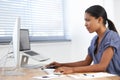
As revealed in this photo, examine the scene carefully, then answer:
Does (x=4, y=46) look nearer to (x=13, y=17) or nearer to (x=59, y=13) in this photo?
(x=13, y=17)

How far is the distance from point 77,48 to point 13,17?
3.49ft

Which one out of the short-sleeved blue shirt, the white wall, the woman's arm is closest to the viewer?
the woman's arm

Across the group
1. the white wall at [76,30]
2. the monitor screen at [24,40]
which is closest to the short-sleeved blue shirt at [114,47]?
the monitor screen at [24,40]

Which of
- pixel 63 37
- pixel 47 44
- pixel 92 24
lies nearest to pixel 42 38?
pixel 47 44

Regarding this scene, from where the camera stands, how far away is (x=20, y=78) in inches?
59.0

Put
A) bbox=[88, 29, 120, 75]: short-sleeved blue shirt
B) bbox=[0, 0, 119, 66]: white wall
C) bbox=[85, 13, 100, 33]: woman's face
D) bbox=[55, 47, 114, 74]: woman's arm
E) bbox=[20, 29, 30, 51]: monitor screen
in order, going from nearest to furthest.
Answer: bbox=[55, 47, 114, 74]: woman's arm < bbox=[88, 29, 120, 75]: short-sleeved blue shirt < bbox=[85, 13, 100, 33]: woman's face < bbox=[20, 29, 30, 51]: monitor screen < bbox=[0, 0, 119, 66]: white wall

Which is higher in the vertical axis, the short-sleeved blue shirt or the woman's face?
the woman's face

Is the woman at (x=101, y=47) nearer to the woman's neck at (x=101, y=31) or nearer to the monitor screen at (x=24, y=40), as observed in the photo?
the woman's neck at (x=101, y=31)

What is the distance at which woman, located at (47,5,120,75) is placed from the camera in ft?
5.51

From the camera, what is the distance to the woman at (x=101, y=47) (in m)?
1.68

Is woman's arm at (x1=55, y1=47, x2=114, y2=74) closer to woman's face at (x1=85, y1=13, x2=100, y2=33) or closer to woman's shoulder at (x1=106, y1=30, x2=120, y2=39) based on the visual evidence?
woman's shoulder at (x1=106, y1=30, x2=120, y2=39)

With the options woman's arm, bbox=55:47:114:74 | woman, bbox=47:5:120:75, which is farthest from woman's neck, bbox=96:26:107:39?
woman's arm, bbox=55:47:114:74

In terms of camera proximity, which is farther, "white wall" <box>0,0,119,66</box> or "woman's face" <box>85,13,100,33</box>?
"white wall" <box>0,0,119,66</box>

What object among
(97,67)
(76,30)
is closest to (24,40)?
(97,67)
